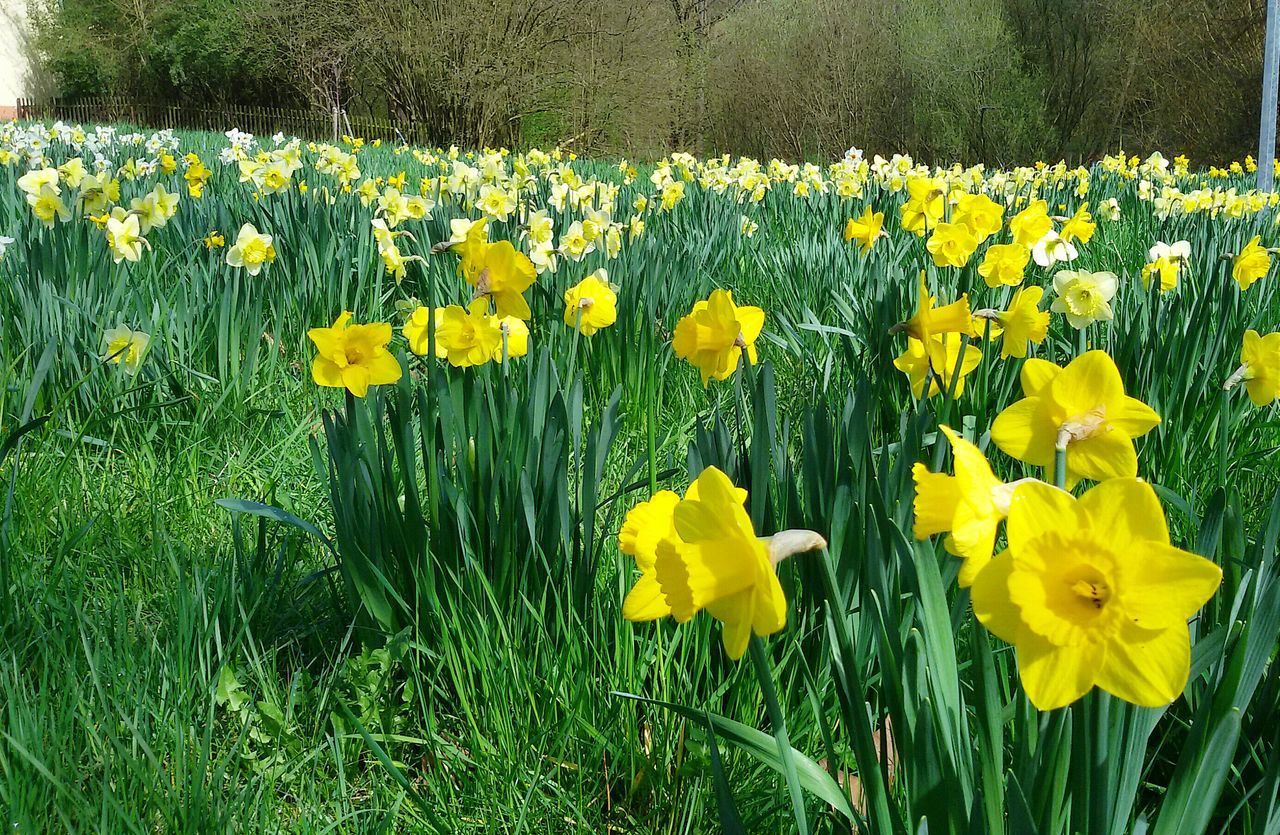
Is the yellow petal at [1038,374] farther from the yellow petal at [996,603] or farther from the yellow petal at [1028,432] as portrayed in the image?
the yellow petal at [996,603]

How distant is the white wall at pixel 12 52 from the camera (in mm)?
30453

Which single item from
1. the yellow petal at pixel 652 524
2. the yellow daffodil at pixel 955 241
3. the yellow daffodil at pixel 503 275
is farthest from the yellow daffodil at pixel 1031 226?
the yellow petal at pixel 652 524

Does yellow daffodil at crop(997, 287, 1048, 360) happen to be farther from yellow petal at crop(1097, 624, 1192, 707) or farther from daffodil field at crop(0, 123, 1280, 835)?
yellow petal at crop(1097, 624, 1192, 707)

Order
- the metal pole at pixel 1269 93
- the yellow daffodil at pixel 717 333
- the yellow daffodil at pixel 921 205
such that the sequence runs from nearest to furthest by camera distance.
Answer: the yellow daffodil at pixel 717 333 → the yellow daffodil at pixel 921 205 → the metal pole at pixel 1269 93

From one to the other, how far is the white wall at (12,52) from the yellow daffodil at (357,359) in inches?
1430

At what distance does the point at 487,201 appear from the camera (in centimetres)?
334

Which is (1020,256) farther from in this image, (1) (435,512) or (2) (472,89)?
(2) (472,89)

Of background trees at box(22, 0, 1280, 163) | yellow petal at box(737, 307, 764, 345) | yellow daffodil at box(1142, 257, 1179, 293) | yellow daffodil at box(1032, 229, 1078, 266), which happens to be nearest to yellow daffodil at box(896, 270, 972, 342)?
yellow petal at box(737, 307, 764, 345)

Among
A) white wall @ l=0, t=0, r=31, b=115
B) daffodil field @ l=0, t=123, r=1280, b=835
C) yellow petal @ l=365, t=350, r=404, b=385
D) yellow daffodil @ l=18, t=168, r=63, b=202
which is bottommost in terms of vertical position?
daffodil field @ l=0, t=123, r=1280, b=835

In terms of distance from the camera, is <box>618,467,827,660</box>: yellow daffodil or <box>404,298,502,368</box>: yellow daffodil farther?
<box>404,298,502,368</box>: yellow daffodil

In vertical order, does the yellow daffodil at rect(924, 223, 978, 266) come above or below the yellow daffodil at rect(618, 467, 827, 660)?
above

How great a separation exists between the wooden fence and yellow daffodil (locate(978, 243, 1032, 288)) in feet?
55.3

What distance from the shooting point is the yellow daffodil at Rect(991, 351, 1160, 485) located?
732 millimetres

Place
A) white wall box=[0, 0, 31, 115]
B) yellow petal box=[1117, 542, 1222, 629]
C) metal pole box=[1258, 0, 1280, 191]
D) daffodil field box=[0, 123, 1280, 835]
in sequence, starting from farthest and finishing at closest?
white wall box=[0, 0, 31, 115], metal pole box=[1258, 0, 1280, 191], daffodil field box=[0, 123, 1280, 835], yellow petal box=[1117, 542, 1222, 629]
